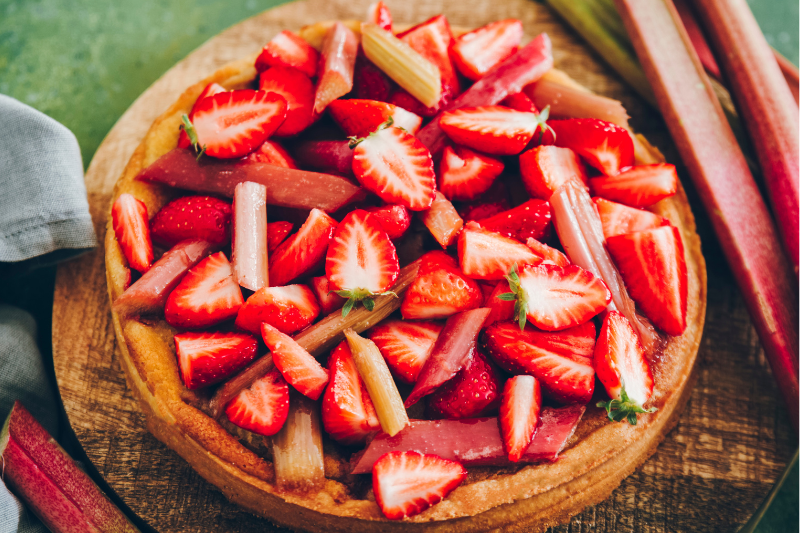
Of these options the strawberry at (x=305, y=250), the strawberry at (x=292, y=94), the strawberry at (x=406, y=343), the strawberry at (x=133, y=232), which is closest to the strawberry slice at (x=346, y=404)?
the strawberry at (x=406, y=343)

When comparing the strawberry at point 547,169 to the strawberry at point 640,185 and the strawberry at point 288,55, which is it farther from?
the strawberry at point 288,55

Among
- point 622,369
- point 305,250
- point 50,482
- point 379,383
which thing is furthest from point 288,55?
point 50,482

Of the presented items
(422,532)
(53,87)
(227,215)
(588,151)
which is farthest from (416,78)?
(53,87)

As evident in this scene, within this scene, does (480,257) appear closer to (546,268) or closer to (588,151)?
(546,268)

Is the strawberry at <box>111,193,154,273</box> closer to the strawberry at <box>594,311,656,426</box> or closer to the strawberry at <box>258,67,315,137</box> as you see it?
the strawberry at <box>258,67,315,137</box>

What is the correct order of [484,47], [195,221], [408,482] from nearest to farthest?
[408,482] < [195,221] < [484,47]

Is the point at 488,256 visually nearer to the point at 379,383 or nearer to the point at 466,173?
the point at 466,173
